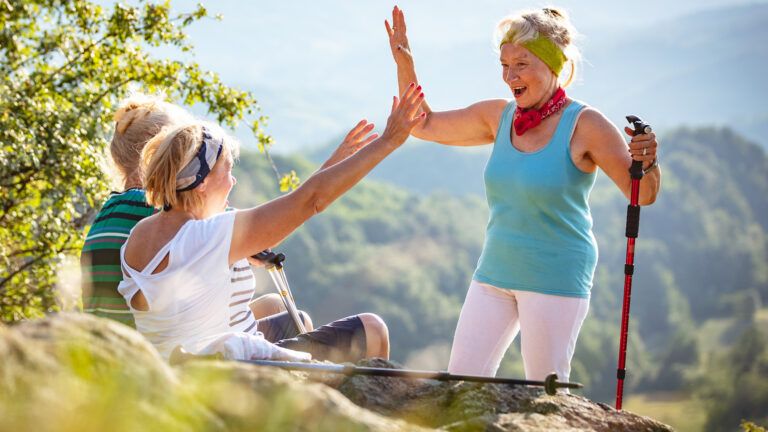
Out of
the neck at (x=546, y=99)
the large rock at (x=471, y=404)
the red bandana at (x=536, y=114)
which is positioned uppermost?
the neck at (x=546, y=99)

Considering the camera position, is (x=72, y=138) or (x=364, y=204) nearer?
(x=72, y=138)

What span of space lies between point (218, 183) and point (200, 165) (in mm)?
144

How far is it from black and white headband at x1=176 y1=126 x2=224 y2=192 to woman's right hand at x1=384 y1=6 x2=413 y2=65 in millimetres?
2063

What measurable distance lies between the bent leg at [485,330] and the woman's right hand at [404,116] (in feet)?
4.24

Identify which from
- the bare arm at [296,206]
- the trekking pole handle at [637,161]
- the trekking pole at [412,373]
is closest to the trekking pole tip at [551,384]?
the trekking pole at [412,373]

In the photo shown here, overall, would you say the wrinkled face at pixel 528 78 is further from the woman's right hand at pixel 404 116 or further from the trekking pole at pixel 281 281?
the trekking pole at pixel 281 281

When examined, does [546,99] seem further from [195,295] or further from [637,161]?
[195,295]

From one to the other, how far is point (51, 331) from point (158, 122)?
2867 millimetres

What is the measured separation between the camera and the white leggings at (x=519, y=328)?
459 centimetres

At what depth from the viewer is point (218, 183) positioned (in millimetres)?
4051

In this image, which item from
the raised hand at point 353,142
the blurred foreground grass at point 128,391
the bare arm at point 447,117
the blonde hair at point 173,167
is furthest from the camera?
the bare arm at point 447,117

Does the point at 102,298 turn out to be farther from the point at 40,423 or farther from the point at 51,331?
the point at 40,423

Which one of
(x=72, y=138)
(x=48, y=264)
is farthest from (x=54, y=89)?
(x=48, y=264)

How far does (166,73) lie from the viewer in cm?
1004
